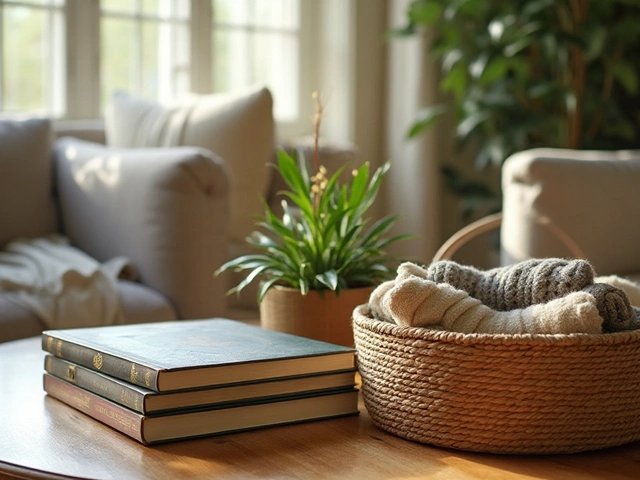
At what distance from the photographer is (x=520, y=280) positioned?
0.82 meters

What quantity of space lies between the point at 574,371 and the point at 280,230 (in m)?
0.53

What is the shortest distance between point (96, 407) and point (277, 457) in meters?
0.23

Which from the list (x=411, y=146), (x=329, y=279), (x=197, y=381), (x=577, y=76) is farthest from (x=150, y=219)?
(x=577, y=76)

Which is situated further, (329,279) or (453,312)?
(329,279)

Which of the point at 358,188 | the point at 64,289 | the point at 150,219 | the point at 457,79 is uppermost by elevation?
the point at 457,79

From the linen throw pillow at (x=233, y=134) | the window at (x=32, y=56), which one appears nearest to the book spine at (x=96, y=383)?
the linen throw pillow at (x=233, y=134)

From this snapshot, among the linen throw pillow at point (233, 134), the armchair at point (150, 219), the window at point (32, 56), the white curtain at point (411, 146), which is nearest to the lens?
the armchair at point (150, 219)

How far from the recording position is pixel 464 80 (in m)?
3.50

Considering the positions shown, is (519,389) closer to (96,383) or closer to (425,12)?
(96,383)

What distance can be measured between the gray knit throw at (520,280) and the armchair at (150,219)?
4.54 feet

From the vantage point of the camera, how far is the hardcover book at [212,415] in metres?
0.83

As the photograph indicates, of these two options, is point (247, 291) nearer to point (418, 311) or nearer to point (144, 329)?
point (144, 329)

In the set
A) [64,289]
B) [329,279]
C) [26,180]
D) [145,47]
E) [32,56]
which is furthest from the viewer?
[145,47]

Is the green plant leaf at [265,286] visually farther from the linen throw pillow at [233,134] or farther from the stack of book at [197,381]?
the linen throw pillow at [233,134]
